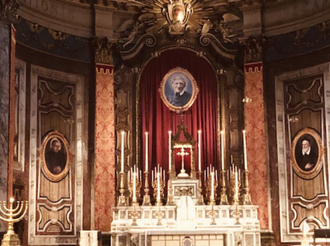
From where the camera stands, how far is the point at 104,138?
16828 mm

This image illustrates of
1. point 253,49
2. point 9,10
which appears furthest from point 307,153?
point 9,10

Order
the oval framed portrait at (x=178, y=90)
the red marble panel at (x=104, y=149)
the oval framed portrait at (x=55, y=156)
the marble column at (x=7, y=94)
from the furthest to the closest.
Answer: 1. the oval framed portrait at (x=178, y=90)
2. the red marble panel at (x=104, y=149)
3. the oval framed portrait at (x=55, y=156)
4. the marble column at (x=7, y=94)

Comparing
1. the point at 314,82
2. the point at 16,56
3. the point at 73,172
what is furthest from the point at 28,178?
the point at 314,82

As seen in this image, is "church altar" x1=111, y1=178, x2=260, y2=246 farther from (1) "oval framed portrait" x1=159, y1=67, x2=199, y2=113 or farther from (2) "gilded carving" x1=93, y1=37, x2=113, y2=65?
(2) "gilded carving" x1=93, y1=37, x2=113, y2=65

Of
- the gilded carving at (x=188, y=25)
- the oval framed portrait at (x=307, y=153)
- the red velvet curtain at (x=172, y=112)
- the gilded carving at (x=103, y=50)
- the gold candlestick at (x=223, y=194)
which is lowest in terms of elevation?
the gold candlestick at (x=223, y=194)

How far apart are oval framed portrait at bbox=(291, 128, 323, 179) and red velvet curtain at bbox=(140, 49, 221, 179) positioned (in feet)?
7.10

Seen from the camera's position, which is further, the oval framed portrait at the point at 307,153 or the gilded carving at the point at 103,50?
the gilded carving at the point at 103,50

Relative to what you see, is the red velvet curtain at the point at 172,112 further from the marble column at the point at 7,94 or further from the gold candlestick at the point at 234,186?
the marble column at the point at 7,94

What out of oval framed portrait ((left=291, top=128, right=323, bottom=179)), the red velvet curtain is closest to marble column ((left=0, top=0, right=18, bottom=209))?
the red velvet curtain

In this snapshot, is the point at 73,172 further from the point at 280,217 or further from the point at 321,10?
the point at 321,10


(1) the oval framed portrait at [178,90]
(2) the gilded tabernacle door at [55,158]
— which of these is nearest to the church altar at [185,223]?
(2) the gilded tabernacle door at [55,158]

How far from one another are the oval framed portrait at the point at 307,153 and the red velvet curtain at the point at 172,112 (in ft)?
7.10

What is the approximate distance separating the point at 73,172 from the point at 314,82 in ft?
21.7

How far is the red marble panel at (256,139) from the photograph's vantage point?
16.6m
